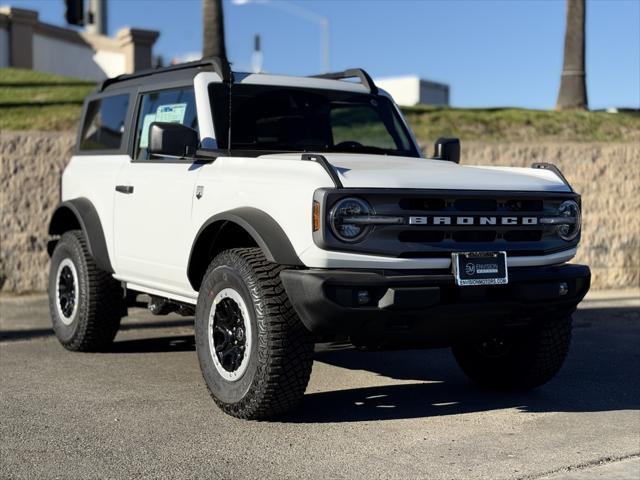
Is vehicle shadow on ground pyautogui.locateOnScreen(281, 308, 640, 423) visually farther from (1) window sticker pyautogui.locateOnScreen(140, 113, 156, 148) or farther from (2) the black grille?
(1) window sticker pyautogui.locateOnScreen(140, 113, 156, 148)

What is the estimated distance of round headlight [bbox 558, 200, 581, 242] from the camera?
18.6 feet

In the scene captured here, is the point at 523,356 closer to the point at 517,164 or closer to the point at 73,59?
the point at 517,164

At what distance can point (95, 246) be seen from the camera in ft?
23.7

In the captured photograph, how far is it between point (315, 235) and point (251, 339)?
73 cm

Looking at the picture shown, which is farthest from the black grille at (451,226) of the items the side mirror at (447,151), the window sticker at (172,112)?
the window sticker at (172,112)

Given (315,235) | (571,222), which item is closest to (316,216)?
(315,235)

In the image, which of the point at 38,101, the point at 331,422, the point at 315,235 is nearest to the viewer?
the point at 315,235

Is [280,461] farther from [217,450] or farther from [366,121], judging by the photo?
[366,121]

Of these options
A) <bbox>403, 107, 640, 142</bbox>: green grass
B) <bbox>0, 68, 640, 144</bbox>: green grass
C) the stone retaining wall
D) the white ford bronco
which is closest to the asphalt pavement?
the white ford bronco

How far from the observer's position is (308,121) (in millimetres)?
6707

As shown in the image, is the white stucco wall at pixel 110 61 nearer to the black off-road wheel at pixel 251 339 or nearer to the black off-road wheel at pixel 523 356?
the black off-road wheel at pixel 523 356

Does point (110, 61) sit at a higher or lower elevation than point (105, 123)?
higher

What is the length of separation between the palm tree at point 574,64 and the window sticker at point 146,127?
11.2 metres

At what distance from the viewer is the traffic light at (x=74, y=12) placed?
1566cm
